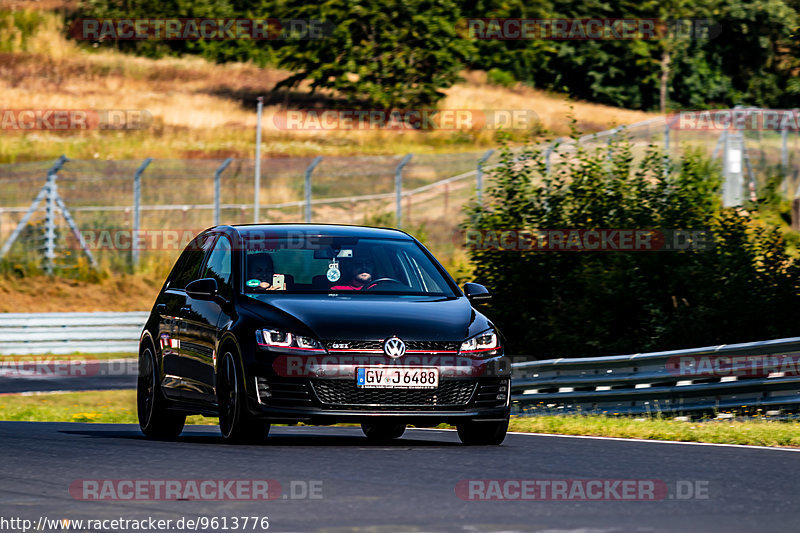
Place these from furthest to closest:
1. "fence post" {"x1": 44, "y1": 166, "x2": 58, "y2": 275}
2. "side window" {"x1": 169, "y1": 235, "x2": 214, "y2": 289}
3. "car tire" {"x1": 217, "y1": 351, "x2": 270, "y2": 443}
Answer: "fence post" {"x1": 44, "y1": 166, "x2": 58, "y2": 275}, "side window" {"x1": 169, "y1": 235, "x2": 214, "y2": 289}, "car tire" {"x1": 217, "y1": 351, "x2": 270, "y2": 443}

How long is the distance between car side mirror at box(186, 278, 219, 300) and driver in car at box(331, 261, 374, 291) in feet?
2.85

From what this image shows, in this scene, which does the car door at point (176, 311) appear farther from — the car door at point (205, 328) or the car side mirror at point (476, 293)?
the car side mirror at point (476, 293)

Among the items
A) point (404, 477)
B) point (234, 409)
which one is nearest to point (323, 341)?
point (234, 409)

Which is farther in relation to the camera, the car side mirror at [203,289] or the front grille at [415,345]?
the car side mirror at [203,289]

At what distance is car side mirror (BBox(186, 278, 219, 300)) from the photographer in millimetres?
11508

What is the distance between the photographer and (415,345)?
10.7 metres

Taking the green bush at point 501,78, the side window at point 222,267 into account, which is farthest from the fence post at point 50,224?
the green bush at point 501,78

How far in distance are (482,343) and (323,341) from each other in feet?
3.88

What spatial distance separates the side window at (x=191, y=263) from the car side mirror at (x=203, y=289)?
1.07 meters

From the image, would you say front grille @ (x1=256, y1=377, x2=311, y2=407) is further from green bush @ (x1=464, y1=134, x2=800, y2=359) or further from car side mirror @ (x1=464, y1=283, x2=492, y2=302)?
green bush @ (x1=464, y1=134, x2=800, y2=359)

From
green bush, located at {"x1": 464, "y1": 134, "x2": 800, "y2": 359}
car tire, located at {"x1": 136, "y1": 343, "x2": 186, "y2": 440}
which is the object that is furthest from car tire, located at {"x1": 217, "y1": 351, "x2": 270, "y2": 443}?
green bush, located at {"x1": 464, "y1": 134, "x2": 800, "y2": 359}

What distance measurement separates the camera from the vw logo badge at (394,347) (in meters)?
10.7

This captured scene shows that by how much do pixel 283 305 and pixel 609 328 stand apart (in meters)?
11.2

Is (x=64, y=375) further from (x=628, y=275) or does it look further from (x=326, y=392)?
(x=326, y=392)
